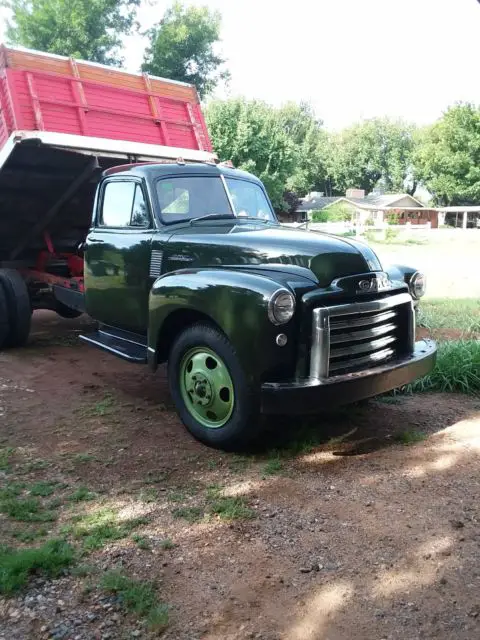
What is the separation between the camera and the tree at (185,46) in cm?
3594

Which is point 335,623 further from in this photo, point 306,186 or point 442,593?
point 306,186

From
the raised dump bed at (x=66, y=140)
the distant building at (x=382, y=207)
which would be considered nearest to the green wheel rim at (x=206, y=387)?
the raised dump bed at (x=66, y=140)

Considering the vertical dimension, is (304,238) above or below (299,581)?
above

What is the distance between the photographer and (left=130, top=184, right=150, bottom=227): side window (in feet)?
16.7

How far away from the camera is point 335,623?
2389mm

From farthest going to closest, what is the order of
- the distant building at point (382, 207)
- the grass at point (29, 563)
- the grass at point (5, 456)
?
1. the distant building at point (382, 207)
2. the grass at point (5, 456)
3. the grass at point (29, 563)

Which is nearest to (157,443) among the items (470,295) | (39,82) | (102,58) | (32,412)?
(32,412)

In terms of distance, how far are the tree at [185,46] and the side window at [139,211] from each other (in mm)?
33495

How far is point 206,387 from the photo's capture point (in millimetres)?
4152

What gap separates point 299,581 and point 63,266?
6.22 meters

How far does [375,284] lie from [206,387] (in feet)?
4.57

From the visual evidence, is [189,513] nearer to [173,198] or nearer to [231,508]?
[231,508]

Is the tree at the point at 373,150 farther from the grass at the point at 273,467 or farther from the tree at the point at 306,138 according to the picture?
the grass at the point at 273,467

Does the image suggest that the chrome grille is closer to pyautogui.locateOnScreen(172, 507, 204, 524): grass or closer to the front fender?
the front fender
